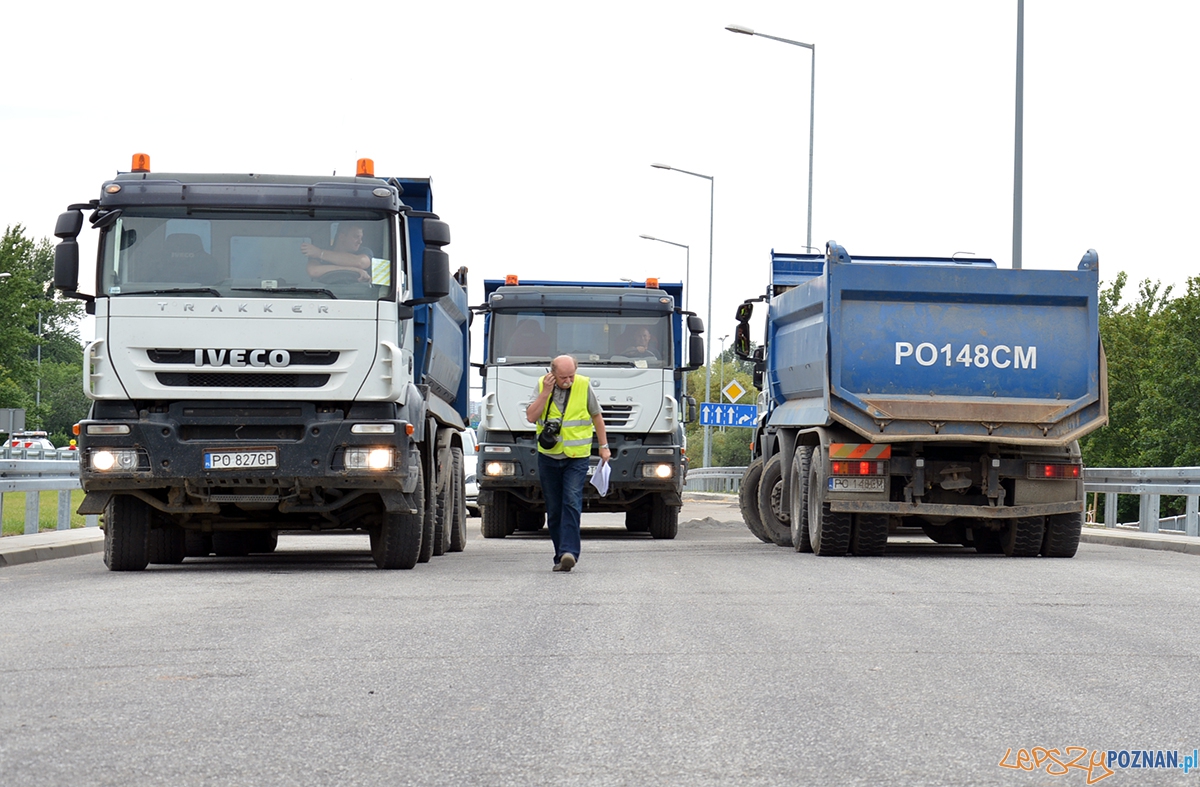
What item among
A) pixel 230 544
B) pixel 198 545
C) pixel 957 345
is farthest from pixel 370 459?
pixel 957 345

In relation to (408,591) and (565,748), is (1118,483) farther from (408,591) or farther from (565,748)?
(565,748)

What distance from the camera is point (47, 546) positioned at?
15039 mm

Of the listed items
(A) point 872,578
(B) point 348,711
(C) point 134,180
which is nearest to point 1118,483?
(A) point 872,578

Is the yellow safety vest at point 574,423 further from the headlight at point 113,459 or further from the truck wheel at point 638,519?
the truck wheel at point 638,519

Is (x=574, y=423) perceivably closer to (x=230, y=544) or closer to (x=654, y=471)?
(x=230, y=544)

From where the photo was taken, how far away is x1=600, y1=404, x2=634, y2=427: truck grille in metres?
19.1

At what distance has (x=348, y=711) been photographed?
5859 mm

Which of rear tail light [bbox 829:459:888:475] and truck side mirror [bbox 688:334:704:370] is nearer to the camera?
rear tail light [bbox 829:459:888:475]

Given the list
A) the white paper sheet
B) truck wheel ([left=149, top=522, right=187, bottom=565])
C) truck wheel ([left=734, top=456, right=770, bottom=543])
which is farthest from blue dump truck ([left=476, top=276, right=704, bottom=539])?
truck wheel ([left=149, top=522, right=187, bottom=565])

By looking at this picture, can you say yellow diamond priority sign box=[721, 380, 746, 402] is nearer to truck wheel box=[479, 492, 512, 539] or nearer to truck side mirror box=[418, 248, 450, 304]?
truck wheel box=[479, 492, 512, 539]

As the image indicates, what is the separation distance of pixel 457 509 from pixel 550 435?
3596 millimetres

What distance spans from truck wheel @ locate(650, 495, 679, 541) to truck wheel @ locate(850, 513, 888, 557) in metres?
5.21

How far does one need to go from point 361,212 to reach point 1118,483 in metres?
11.9

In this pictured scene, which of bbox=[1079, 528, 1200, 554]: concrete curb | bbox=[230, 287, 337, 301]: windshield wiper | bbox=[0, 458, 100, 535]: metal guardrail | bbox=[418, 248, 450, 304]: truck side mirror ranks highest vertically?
bbox=[418, 248, 450, 304]: truck side mirror
